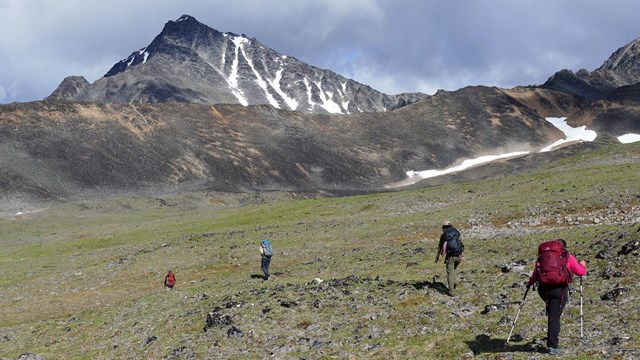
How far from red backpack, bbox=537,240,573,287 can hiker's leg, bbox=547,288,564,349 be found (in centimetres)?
26

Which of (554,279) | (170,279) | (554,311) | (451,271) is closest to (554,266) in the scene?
(554,279)

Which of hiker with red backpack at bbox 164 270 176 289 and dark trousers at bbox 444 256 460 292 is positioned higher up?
dark trousers at bbox 444 256 460 292

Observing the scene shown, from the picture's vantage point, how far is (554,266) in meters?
14.8

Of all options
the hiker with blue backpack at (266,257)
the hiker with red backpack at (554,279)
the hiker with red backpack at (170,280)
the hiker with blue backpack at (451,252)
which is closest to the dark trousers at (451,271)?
the hiker with blue backpack at (451,252)

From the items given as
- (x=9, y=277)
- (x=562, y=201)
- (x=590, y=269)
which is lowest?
(x=9, y=277)

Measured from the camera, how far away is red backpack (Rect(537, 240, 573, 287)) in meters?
14.7

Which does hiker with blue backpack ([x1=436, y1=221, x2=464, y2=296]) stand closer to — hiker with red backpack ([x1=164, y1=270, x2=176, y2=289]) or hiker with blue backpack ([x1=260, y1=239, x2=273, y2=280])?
hiker with blue backpack ([x1=260, y1=239, x2=273, y2=280])

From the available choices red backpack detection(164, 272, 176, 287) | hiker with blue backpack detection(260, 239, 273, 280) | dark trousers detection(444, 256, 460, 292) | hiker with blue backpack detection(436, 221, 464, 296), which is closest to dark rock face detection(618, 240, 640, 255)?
hiker with blue backpack detection(436, 221, 464, 296)

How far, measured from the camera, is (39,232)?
104 metres

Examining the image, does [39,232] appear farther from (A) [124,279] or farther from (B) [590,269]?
(B) [590,269]

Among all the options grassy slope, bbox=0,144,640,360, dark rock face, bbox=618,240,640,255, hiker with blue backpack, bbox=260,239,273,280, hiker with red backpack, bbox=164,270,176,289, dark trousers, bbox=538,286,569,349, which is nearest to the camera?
dark trousers, bbox=538,286,569,349

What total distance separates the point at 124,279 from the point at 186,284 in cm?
699

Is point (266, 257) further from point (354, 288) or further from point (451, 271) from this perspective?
point (451, 271)

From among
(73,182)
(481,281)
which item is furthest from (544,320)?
(73,182)
